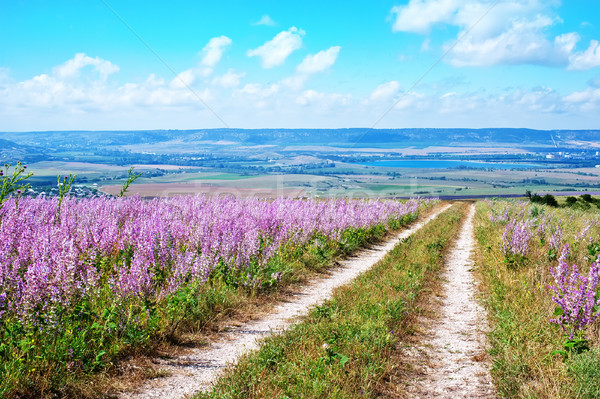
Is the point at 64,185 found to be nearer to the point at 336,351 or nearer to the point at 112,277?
the point at 112,277

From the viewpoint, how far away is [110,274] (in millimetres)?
6516

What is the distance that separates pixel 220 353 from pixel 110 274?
Result: 218 centimetres

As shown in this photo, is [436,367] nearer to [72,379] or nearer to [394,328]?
[394,328]

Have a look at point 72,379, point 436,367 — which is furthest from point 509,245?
point 72,379

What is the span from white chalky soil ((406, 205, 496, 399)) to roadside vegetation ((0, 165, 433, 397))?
3255 millimetres

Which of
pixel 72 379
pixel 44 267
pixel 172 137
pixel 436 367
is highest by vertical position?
pixel 172 137

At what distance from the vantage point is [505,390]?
4582mm

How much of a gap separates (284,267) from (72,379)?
19.8ft

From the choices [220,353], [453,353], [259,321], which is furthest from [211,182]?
[453,353]

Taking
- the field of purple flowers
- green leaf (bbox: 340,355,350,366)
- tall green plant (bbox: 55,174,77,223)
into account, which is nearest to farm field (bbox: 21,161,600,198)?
tall green plant (bbox: 55,174,77,223)

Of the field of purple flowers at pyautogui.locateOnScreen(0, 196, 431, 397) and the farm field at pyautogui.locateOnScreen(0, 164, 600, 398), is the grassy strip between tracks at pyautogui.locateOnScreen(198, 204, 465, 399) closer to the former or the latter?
the farm field at pyautogui.locateOnScreen(0, 164, 600, 398)

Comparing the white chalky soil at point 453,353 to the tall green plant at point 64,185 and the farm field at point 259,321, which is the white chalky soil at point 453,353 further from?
the tall green plant at point 64,185

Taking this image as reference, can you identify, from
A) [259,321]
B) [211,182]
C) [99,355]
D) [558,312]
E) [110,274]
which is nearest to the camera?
[99,355]

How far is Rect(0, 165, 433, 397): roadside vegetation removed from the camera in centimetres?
465
